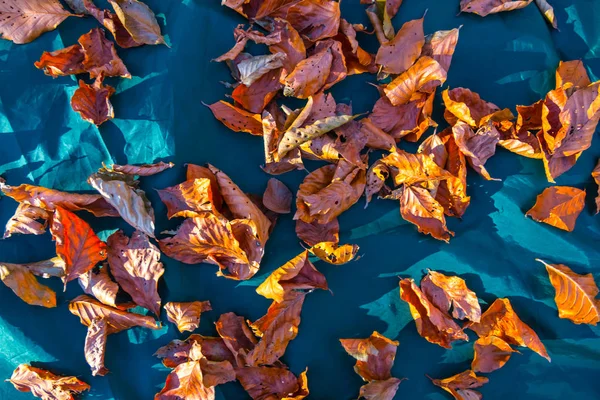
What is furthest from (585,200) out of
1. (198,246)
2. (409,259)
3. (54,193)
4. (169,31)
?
(54,193)

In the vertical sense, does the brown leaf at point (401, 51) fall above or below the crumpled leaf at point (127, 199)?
above

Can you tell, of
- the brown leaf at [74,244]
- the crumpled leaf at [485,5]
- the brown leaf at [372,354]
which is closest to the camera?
the brown leaf at [74,244]

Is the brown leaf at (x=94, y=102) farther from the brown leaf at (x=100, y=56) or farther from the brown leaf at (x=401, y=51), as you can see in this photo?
the brown leaf at (x=401, y=51)

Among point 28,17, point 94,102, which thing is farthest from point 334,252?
point 28,17

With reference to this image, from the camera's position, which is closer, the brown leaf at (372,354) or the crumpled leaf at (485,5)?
the brown leaf at (372,354)

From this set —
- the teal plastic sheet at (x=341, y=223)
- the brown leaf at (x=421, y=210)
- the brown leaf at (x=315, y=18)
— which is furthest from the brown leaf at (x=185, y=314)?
the brown leaf at (x=315, y=18)

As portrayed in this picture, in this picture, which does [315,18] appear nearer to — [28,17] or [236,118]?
[236,118]

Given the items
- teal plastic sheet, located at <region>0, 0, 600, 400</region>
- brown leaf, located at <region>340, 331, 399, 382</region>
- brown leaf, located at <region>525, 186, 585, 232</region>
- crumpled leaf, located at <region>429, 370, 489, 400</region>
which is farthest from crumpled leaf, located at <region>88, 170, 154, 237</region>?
brown leaf, located at <region>525, 186, 585, 232</region>

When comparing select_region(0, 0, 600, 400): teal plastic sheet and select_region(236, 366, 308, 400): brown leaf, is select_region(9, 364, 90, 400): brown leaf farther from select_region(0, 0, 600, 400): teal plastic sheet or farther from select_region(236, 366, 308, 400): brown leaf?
select_region(236, 366, 308, 400): brown leaf
